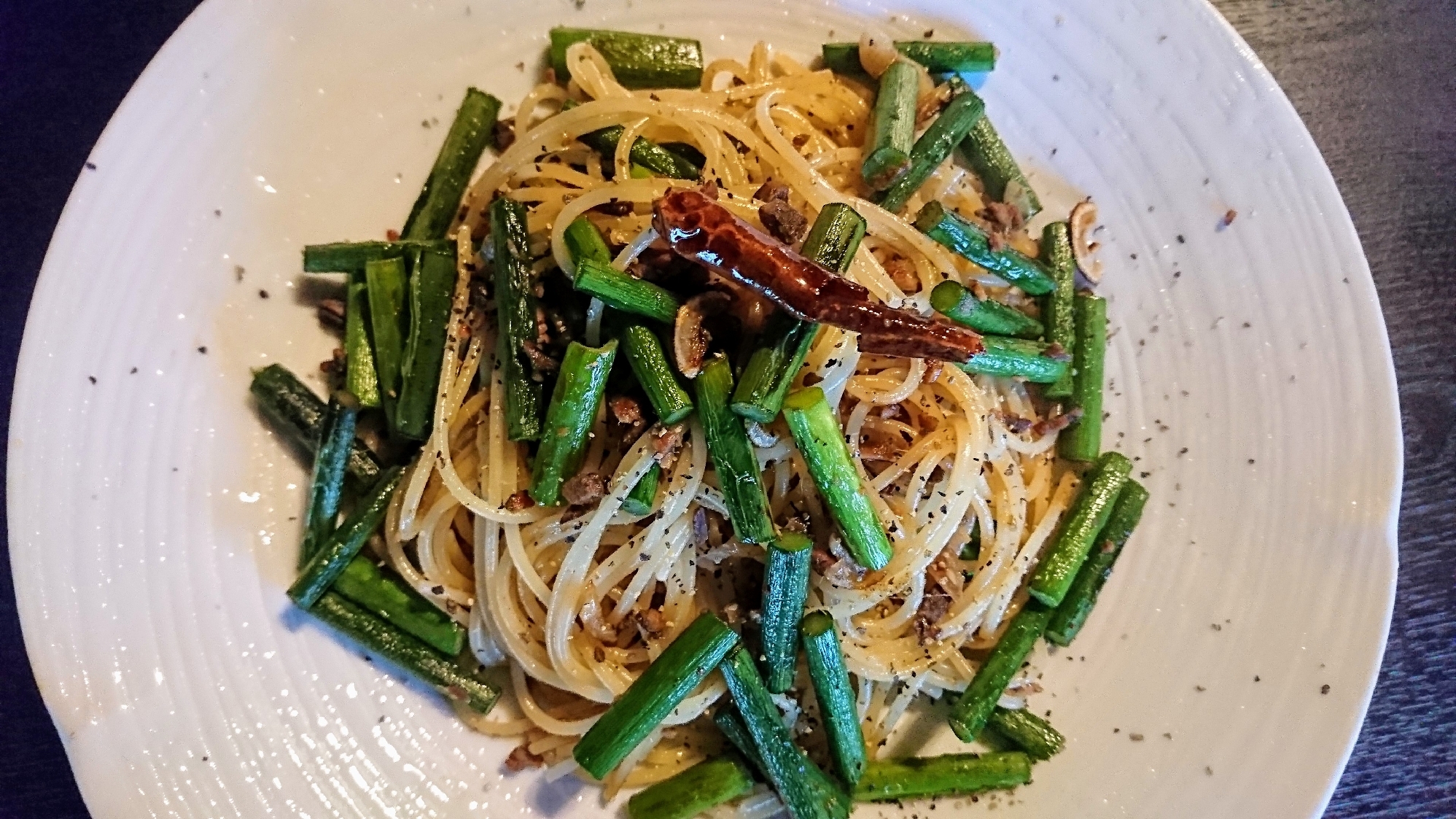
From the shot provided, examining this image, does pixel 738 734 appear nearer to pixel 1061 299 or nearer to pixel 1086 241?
pixel 1061 299

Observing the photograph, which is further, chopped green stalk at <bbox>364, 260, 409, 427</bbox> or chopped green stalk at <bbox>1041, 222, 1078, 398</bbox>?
chopped green stalk at <bbox>1041, 222, 1078, 398</bbox>

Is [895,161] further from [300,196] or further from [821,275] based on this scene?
[300,196]

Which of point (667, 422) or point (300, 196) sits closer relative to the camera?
point (667, 422)

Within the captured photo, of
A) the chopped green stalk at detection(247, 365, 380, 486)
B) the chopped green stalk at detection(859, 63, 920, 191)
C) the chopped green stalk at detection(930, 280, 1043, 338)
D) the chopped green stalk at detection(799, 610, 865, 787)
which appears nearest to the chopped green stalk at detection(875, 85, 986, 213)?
the chopped green stalk at detection(859, 63, 920, 191)

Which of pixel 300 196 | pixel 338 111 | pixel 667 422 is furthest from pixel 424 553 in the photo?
pixel 338 111

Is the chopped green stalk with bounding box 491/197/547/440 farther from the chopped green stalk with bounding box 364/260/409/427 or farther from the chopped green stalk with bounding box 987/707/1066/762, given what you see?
the chopped green stalk with bounding box 987/707/1066/762

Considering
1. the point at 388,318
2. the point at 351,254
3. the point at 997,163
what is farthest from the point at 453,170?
the point at 997,163
